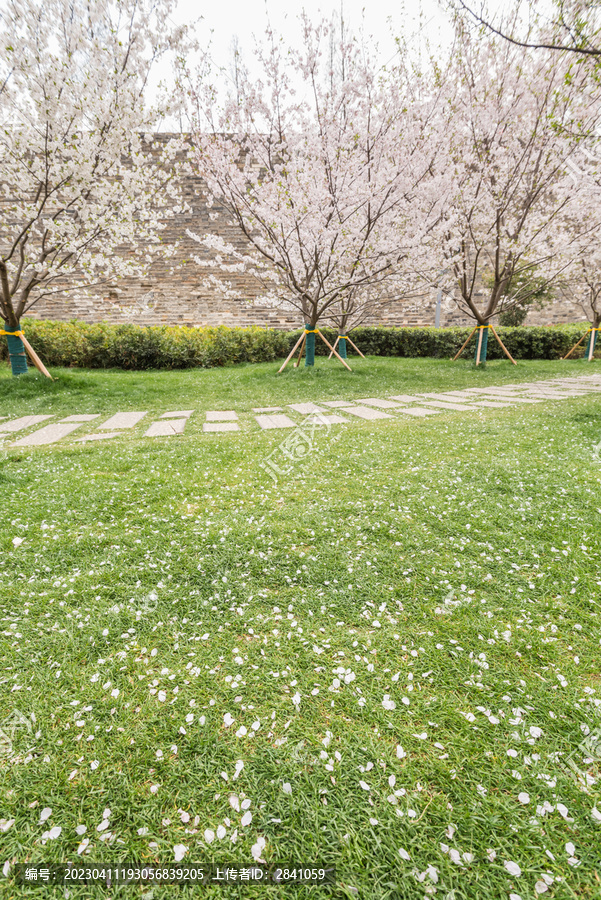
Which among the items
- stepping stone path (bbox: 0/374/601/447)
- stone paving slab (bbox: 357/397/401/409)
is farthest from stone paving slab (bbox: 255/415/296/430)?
stone paving slab (bbox: 357/397/401/409)

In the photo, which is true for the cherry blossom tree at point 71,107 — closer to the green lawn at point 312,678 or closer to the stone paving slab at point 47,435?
the stone paving slab at point 47,435

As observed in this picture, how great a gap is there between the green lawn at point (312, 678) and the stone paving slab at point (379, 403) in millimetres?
2956

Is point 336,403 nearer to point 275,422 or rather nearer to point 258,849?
point 275,422

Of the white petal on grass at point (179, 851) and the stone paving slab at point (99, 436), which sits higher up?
the stone paving slab at point (99, 436)

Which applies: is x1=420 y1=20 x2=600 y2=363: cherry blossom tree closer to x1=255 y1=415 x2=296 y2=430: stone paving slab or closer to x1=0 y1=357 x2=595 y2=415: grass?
Answer: x1=0 y1=357 x2=595 y2=415: grass

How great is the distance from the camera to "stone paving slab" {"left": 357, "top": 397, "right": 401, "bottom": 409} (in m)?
6.38

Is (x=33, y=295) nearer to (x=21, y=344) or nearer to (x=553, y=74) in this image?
(x=21, y=344)

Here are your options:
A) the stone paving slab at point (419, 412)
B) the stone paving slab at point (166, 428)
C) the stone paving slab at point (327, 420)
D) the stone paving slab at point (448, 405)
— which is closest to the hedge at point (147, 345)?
the stone paving slab at point (166, 428)

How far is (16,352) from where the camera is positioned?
7.77 m

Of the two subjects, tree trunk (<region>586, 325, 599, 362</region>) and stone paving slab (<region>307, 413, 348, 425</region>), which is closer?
stone paving slab (<region>307, 413, 348, 425</region>)

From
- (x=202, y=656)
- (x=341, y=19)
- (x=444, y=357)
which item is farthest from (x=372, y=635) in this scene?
(x=444, y=357)

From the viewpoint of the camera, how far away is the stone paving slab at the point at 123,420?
17.9ft

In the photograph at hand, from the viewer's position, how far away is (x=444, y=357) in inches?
556
